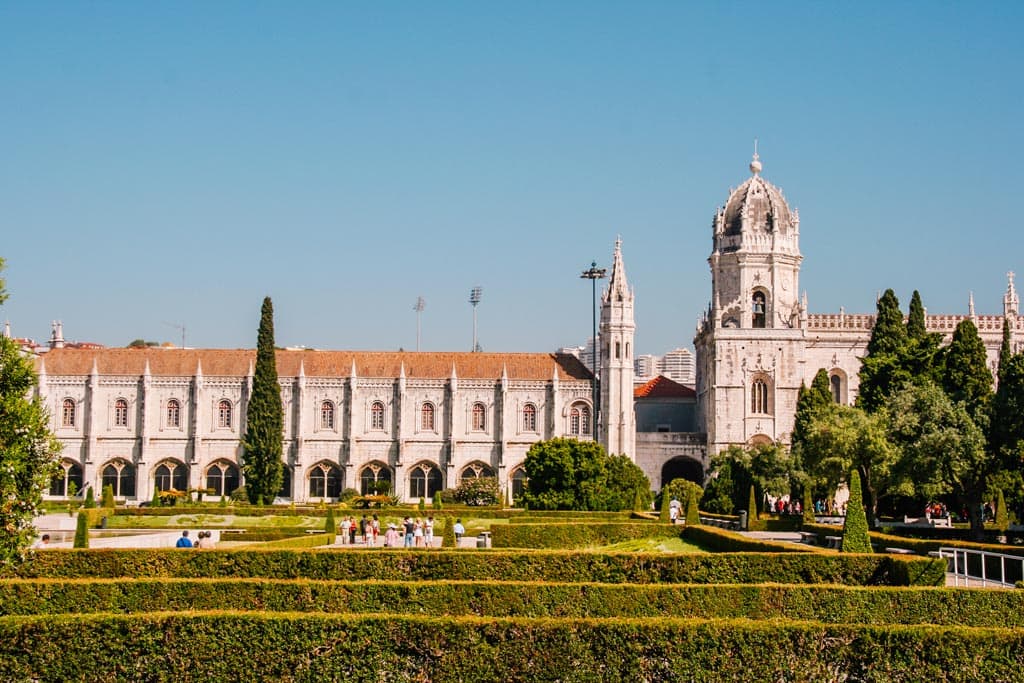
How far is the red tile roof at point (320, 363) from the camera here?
259 feet

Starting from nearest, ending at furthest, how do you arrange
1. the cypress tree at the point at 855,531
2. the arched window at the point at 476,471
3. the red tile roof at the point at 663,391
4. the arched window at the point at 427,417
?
the cypress tree at the point at 855,531 < the arched window at the point at 476,471 < the arched window at the point at 427,417 < the red tile roof at the point at 663,391

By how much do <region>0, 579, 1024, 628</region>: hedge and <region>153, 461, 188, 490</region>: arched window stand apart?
57529 mm

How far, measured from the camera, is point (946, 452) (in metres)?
43.4

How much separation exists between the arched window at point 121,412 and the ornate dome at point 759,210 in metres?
37.0

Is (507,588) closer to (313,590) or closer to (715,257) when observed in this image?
(313,590)

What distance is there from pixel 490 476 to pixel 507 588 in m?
55.5

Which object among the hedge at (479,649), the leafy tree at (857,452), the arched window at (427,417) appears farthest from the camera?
the arched window at (427,417)

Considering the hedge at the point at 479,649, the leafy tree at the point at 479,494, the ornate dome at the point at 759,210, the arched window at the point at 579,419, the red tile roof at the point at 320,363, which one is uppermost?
the ornate dome at the point at 759,210

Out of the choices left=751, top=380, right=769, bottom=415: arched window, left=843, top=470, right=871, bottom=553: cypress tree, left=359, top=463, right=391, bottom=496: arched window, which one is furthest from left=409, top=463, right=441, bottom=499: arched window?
left=843, top=470, right=871, bottom=553: cypress tree

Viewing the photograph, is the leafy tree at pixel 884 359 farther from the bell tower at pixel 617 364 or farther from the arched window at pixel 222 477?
the arched window at pixel 222 477

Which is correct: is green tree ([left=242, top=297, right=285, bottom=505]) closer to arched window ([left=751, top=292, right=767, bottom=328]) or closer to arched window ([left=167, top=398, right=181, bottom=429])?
arched window ([left=167, top=398, right=181, bottom=429])

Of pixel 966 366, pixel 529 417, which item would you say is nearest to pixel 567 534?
pixel 966 366

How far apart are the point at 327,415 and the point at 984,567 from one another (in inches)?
2171

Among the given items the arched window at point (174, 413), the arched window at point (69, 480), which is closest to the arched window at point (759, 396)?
the arched window at point (174, 413)
